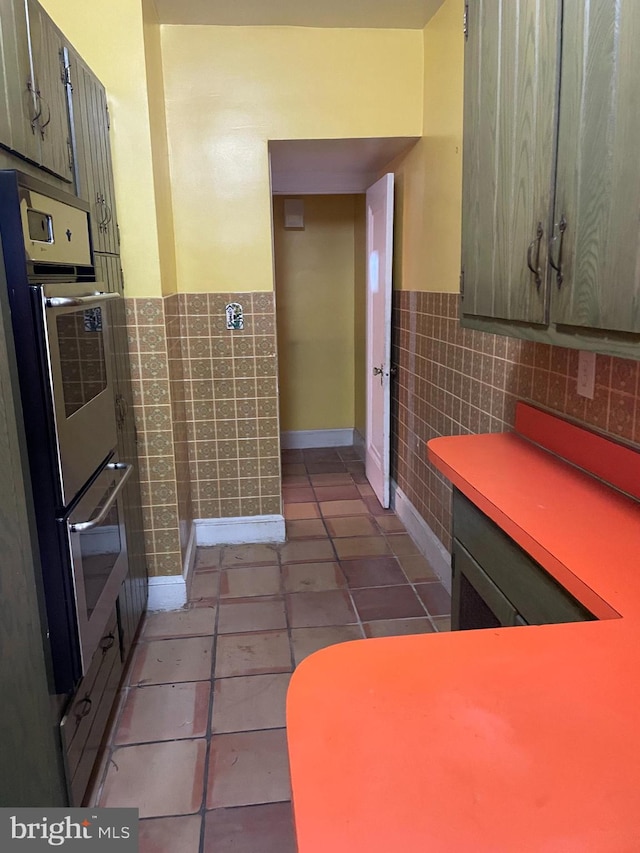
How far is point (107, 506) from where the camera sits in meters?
1.82

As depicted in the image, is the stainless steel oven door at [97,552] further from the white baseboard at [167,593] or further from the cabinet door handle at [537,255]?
the cabinet door handle at [537,255]

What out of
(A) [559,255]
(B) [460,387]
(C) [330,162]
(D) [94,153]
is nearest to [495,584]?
(A) [559,255]

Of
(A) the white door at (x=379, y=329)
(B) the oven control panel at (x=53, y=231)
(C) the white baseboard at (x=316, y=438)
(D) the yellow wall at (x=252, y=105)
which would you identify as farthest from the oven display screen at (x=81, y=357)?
(C) the white baseboard at (x=316, y=438)

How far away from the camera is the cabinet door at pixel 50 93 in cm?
161

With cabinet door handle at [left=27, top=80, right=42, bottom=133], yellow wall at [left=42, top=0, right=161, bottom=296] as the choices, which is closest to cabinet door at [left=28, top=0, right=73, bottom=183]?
cabinet door handle at [left=27, top=80, right=42, bottom=133]

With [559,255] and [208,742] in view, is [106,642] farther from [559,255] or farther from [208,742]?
[559,255]

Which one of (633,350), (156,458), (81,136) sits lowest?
(156,458)

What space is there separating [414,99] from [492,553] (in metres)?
2.46

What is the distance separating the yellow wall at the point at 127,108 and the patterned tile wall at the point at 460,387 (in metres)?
1.32

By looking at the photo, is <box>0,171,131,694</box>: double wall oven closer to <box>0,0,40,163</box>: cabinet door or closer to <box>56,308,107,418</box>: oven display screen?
<box>56,308,107,418</box>: oven display screen

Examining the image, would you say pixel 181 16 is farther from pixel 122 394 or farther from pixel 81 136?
pixel 122 394

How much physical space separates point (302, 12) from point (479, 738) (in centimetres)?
304

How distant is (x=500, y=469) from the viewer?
1.74 m

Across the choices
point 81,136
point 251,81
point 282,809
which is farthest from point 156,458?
point 251,81
